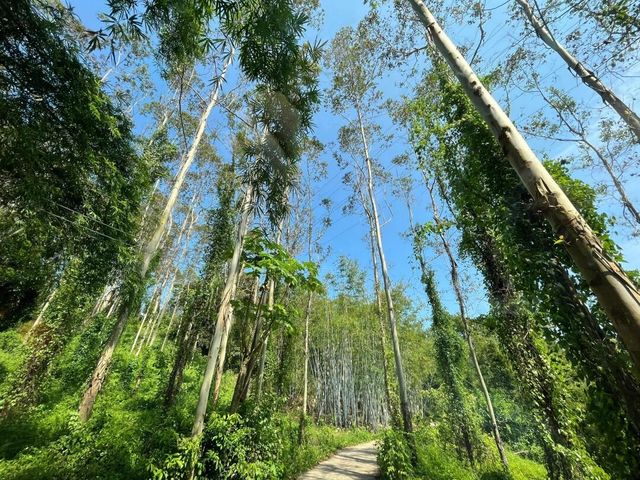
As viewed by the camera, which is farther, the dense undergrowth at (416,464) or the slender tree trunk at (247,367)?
the dense undergrowth at (416,464)

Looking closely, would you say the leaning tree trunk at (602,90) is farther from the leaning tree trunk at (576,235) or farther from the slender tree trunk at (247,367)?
the slender tree trunk at (247,367)

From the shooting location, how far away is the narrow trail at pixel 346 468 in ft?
21.6

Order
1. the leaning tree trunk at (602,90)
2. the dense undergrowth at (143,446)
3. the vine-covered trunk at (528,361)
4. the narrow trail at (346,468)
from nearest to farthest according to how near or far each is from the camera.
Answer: the dense undergrowth at (143,446)
the vine-covered trunk at (528,361)
the leaning tree trunk at (602,90)
the narrow trail at (346,468)

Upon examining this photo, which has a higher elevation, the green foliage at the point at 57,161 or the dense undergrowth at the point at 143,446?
the green foliage at the point at 57,161

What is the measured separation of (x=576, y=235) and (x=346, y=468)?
8.63 m

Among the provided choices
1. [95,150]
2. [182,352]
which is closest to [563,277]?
[95,150]

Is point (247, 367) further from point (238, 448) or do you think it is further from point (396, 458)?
point (396, 458)

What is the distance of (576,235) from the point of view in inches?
62.7

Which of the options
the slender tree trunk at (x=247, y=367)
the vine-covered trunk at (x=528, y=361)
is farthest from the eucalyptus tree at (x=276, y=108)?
the vine-covered trunk at (x=528, y=361)

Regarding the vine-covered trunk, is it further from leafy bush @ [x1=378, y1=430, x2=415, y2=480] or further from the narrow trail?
the narrow trail

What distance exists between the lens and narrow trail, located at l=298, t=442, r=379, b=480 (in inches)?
259

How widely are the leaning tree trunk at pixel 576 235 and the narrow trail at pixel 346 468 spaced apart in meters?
7.21

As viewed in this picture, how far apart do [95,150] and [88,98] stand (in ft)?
2.63

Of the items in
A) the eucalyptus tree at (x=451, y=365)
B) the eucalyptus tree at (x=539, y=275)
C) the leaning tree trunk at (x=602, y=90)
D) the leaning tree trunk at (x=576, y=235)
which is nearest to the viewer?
the leaning tree trunk at (x=576, y=235)
